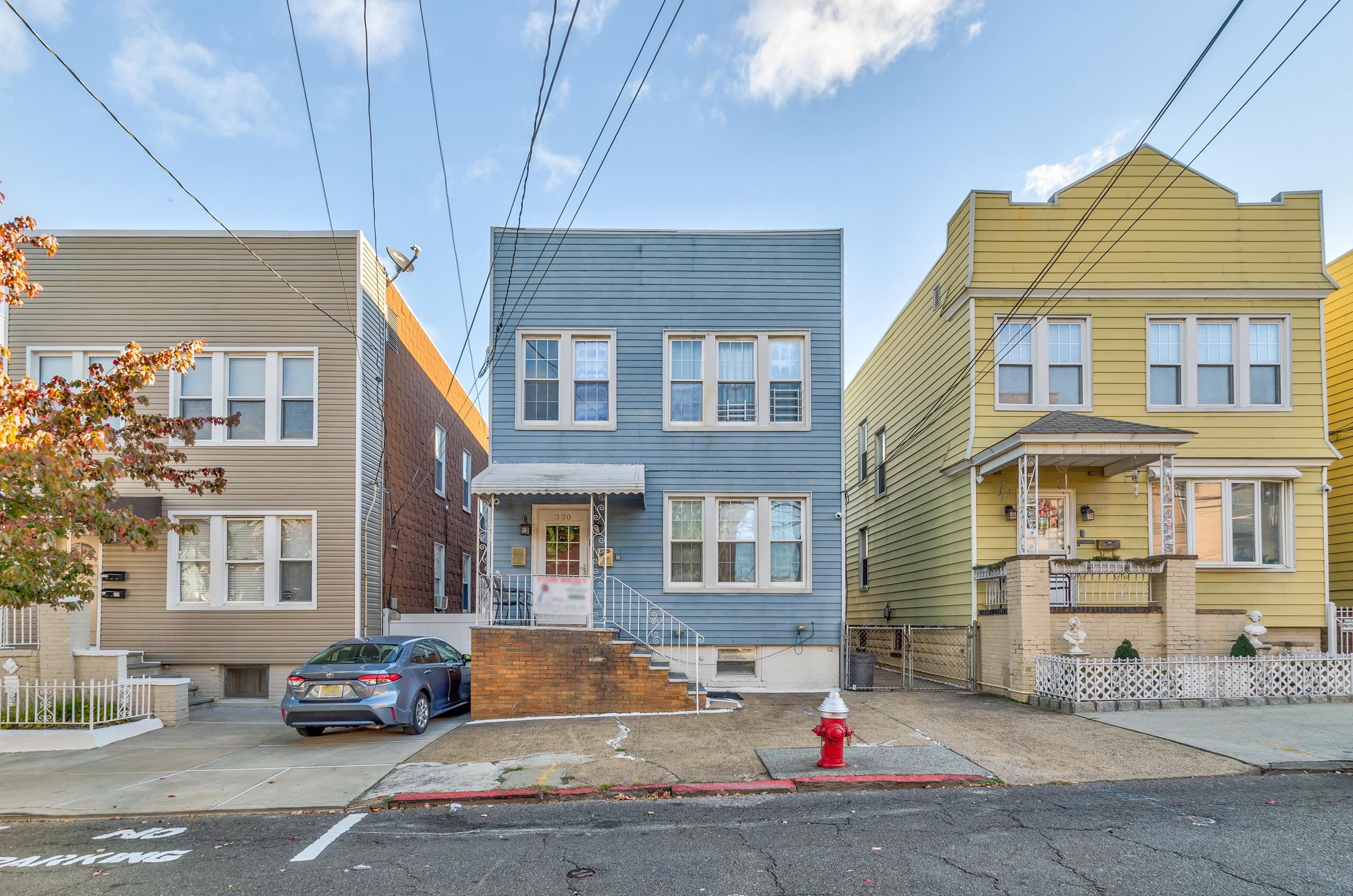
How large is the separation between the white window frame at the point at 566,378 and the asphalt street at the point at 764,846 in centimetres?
834

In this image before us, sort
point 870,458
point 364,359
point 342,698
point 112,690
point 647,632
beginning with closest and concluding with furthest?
point 342,698 → point 112,690 → point 647,632 → point 364,359 → point 870,458

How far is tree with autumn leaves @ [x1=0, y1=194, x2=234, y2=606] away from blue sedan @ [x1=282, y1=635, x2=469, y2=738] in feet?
8.22

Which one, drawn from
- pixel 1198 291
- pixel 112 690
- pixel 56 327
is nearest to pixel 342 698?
pixel 112 690

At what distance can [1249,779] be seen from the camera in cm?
820

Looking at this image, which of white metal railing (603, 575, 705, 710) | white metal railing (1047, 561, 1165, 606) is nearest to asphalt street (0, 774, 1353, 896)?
white metal railing (1047, 561, 1165, 606)

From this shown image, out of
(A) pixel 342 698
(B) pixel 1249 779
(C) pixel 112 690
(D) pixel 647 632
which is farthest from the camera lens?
(D) pixel 647 632

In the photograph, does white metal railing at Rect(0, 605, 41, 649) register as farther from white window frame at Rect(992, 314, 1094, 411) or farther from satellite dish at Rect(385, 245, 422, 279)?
white window frame at Rect(992, 314, 1094, 411)

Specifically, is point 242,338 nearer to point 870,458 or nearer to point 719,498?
point 719,498

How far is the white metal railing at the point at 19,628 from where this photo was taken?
1371 cm

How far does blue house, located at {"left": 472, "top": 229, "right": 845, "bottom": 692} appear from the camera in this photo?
1516cm

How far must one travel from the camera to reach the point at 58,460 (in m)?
9.02

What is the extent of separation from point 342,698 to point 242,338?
25.1 ft

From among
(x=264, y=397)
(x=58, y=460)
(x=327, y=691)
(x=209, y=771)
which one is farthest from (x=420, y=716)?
(x=264, y=397)

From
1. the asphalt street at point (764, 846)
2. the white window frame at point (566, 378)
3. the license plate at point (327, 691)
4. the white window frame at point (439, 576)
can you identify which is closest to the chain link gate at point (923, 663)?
the white window frame at point (566, 378)
